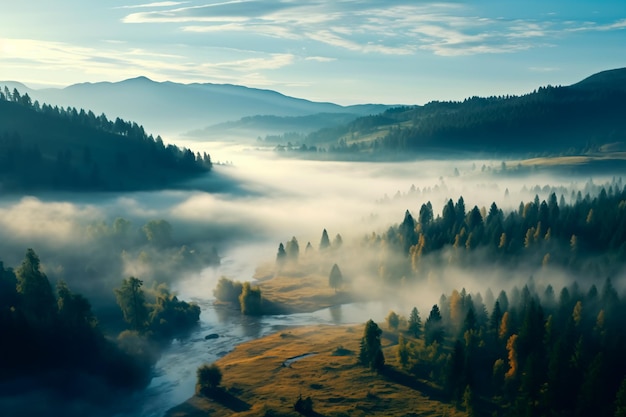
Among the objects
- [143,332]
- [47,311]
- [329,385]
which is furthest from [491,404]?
[47,311]

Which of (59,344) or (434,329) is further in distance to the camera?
(434,329)

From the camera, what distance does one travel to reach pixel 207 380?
136 m

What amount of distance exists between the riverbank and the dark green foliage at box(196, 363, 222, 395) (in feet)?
7.23

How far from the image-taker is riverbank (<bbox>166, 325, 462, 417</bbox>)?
410ft

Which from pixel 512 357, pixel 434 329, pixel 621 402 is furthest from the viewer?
→ pixel 434 329

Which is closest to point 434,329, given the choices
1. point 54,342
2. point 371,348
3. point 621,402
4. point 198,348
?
point 371,348

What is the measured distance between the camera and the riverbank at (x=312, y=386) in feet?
410

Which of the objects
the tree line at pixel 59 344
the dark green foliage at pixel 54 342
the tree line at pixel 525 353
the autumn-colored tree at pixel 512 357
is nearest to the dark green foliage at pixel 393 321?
the tree line at pixel 525 353

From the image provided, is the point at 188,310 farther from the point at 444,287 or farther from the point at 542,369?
the point at 542,369

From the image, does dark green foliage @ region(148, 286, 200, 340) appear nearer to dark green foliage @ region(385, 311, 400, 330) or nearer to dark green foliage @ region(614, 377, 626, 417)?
dark green foliage @ region(385, 311, 400, 330)

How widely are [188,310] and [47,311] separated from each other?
49.8 metres

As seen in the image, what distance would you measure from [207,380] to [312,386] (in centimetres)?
2424

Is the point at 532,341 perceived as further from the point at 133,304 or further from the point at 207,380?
the point at 133,304

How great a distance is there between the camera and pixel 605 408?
113 meters
